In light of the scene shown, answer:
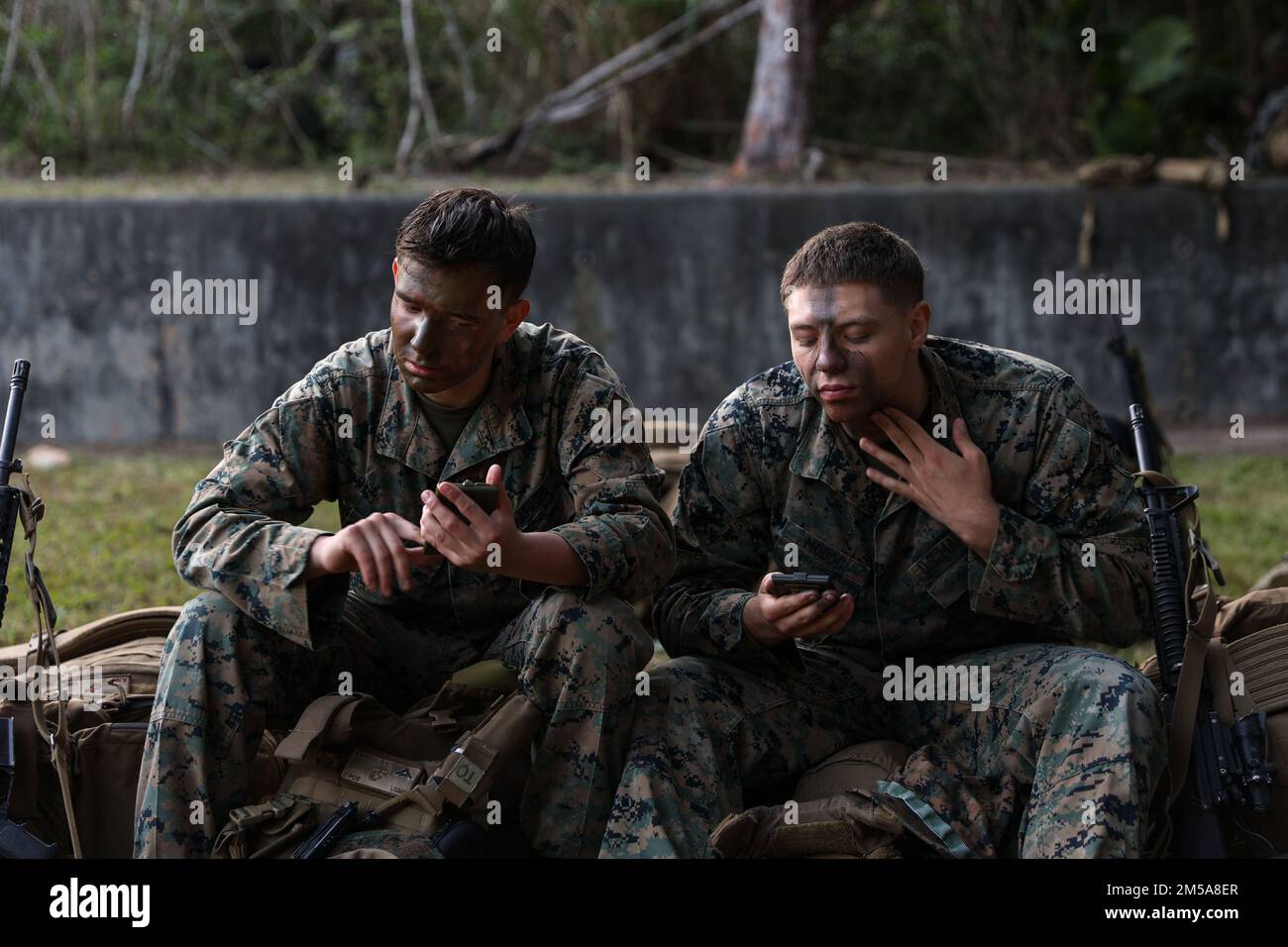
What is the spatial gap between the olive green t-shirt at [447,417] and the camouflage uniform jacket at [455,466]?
2 centimetres

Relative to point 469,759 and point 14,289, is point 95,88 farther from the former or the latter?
point 469,759

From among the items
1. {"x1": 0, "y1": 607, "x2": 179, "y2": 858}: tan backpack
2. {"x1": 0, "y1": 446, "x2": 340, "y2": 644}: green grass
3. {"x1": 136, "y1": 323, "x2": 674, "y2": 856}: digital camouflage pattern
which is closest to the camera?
{"x1": 136, "y1": 323, "x2": 674, "y2": 856}: digital camouflage pattern

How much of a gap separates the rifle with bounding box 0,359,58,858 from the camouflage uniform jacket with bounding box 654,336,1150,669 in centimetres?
144

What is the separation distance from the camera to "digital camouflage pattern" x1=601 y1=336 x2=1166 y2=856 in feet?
10.2

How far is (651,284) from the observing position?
358 inches

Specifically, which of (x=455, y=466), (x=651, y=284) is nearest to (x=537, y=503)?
(x=455, y=466)

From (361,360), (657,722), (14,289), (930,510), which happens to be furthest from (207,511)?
(14,289)

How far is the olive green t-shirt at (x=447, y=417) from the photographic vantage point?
3.66 m
